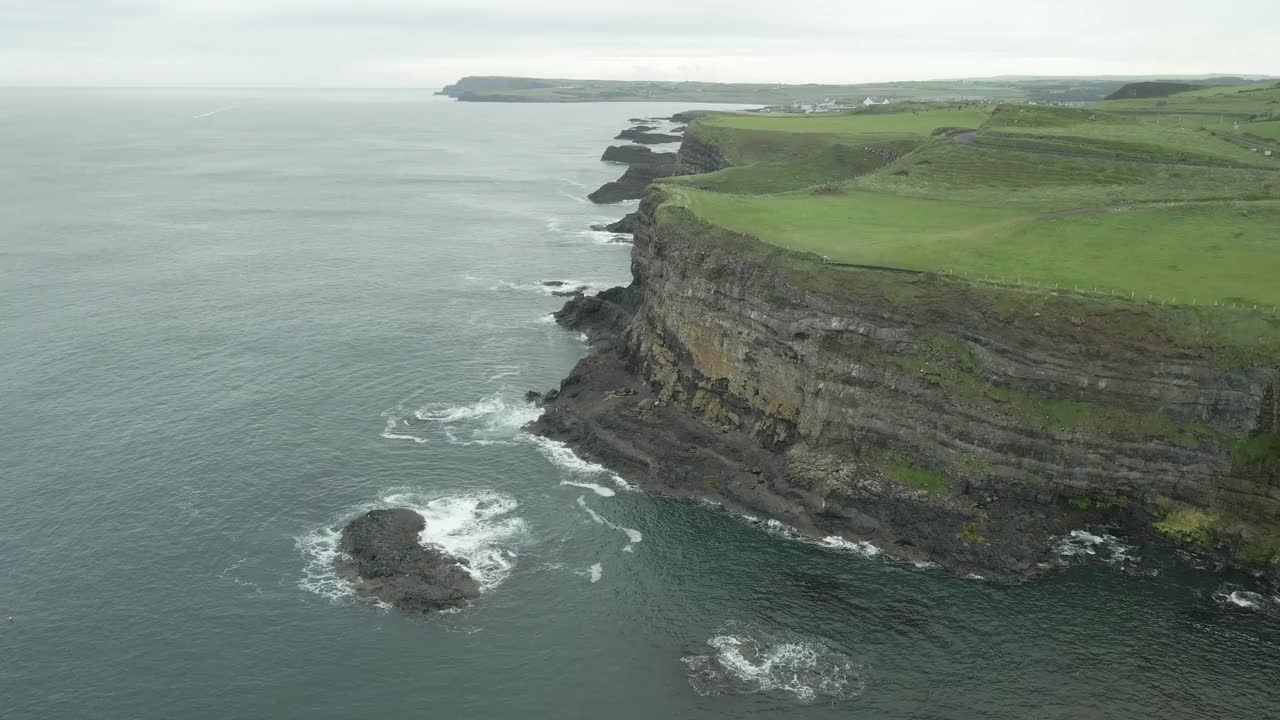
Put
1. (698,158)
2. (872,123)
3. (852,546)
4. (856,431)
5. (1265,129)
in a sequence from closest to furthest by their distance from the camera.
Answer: (852,546) → (856,431) → (1265,129) → (872,123) → (698,158)

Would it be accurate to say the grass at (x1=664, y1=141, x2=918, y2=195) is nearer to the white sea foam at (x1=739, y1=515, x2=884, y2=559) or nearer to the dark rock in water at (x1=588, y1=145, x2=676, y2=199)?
the dark rock in water at (x1=588, y1=145, x2=676, y2=199)

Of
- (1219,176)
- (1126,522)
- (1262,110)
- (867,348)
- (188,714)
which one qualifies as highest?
(1262,110)

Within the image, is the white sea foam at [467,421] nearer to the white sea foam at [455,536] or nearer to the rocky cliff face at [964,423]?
the rocky cliff face at [964,423]

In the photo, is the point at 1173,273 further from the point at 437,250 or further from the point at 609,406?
the point at 437,250

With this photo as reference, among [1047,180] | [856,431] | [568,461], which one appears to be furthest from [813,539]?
[1047,180]

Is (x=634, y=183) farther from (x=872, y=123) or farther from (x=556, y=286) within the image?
(x=556, y=286)

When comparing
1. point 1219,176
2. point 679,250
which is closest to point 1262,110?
point 1219,176
